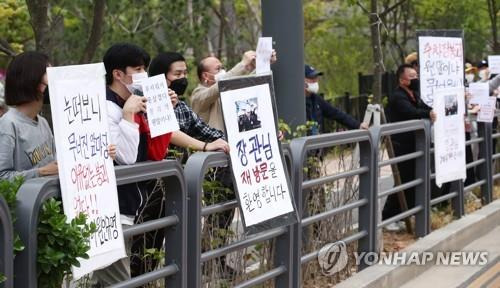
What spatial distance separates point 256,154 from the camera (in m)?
6.29

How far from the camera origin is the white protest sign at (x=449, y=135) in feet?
32.2

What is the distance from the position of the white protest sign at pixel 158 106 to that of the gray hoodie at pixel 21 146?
536 mm

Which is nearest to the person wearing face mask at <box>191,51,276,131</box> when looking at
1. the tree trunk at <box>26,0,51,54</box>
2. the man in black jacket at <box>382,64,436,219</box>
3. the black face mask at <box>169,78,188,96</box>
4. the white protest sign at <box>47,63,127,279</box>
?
the black face mask at <box>169,78,188,96</box>

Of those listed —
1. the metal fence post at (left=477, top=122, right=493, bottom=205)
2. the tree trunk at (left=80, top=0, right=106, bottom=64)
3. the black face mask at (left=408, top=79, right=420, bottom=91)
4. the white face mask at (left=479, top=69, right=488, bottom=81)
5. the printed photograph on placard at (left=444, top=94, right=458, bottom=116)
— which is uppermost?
the tree trunk at (left=80, top=0, right=106, bottom=64)

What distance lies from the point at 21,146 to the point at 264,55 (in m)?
2.34

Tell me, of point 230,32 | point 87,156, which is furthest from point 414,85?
point 230,32

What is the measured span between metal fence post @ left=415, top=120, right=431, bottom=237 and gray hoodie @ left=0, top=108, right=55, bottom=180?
15.4 feet

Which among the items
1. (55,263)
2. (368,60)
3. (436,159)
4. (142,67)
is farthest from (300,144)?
(368,60)

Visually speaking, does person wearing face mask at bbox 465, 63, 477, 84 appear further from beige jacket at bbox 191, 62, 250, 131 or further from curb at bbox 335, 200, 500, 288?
beige jacket at bbox 191, 62, 250, 131

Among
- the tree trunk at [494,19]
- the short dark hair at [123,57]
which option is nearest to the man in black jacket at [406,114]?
the short dark hair at [123,57]

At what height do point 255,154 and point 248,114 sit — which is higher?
point 248,114

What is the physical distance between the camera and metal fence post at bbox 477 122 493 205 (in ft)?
37.6

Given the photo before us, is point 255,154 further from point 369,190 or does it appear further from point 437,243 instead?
point 437,243

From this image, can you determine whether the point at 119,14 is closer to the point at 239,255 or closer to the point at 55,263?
the point at 239,255
